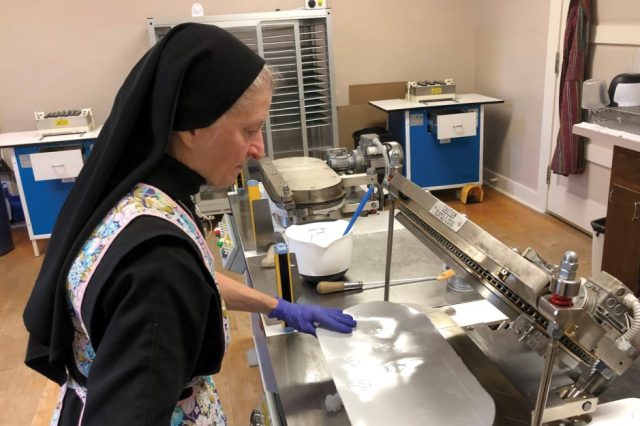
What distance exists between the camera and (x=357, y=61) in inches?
189

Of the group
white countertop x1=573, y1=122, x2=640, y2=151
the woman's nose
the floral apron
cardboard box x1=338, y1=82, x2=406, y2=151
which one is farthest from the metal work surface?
cardboard box x1=338, y1=82, x2=406, y2=151

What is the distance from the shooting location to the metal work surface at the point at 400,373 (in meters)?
0.91

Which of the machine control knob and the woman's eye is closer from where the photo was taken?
the machine control knob

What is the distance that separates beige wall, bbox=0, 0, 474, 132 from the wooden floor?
1.18 metres

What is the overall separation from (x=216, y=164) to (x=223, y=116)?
10 cm

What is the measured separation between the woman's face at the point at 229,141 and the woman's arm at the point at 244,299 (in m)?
0.42

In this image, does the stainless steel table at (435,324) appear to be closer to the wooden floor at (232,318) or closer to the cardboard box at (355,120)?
the wooden floor at (232,318)

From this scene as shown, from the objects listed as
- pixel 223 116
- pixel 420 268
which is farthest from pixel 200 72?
pixel 420 268

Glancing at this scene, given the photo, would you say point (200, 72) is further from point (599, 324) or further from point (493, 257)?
point (599, 324)

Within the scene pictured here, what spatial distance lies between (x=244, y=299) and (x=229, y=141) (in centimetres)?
53

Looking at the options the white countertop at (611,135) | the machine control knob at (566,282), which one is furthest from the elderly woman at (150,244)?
the white countertop at (611,135)

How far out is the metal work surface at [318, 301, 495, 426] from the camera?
91 cm

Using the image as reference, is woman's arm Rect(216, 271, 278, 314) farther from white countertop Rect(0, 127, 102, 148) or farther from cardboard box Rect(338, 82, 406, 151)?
cardboard box Rect(338, 82, 406, 151)

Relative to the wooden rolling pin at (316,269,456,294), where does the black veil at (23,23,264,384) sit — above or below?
above
